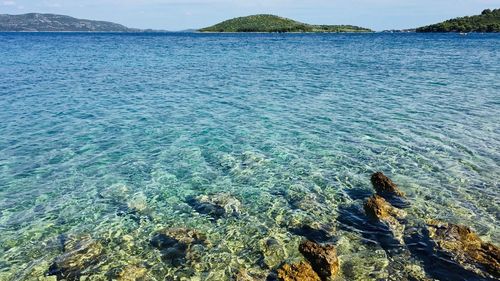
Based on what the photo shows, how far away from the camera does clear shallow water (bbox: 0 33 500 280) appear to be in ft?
36.8

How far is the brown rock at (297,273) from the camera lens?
9.20 metres

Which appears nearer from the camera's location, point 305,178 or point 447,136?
point 305,178

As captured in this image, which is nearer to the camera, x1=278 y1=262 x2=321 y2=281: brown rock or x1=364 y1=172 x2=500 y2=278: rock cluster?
x1=278 y1=262 x2=321 y2=281: brown rock

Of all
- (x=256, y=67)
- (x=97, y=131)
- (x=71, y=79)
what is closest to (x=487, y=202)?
(x=97, y=131)

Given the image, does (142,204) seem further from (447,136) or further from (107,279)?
(447,136)

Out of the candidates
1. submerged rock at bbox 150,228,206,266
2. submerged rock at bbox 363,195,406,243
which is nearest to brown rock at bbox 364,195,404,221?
submerged rock at bbox 363,195,406,243

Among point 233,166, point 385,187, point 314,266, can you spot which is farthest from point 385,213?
point 233,166

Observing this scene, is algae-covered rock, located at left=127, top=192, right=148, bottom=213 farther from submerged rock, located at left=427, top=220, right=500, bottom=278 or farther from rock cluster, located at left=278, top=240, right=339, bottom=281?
submerged rock, located at left=427, top=220, right=500, bottom=278

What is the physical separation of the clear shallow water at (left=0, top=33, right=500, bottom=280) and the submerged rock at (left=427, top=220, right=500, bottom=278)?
1003mm

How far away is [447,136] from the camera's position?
20.3m

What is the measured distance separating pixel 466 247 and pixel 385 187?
3926 millimetres

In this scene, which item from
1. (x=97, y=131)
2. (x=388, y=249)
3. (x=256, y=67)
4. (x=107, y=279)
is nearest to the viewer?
(x=107, y=279)

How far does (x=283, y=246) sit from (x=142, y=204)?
5435 mm

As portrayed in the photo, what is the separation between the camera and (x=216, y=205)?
1340 cm
